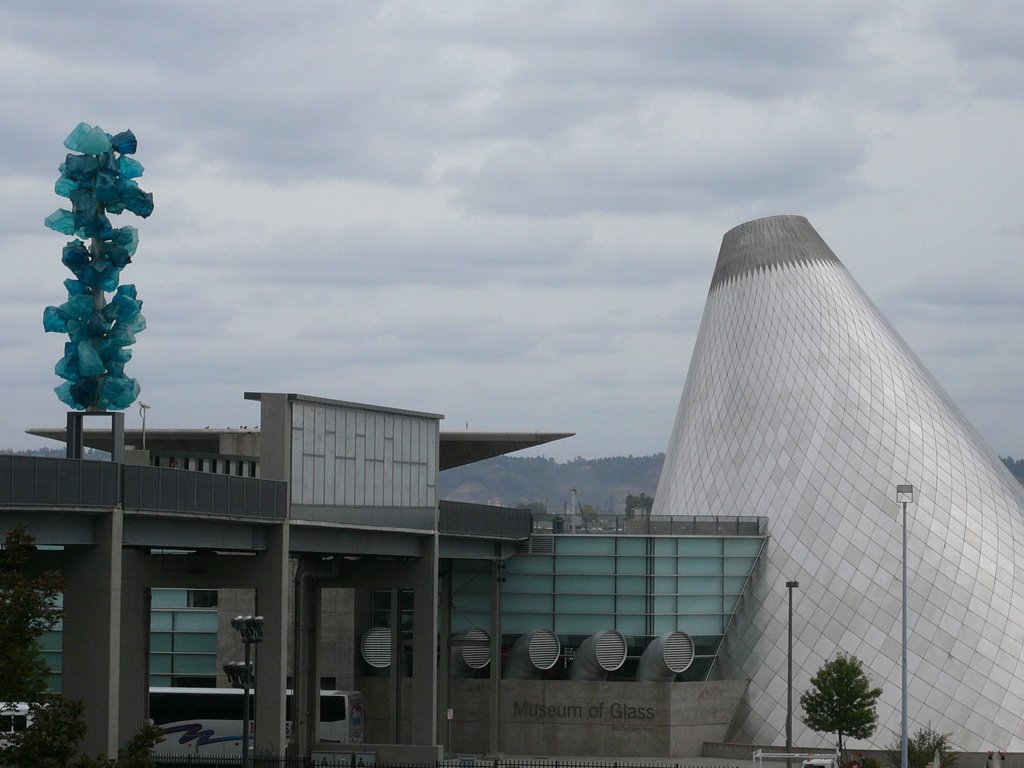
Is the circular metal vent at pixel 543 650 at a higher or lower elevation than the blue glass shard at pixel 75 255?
lower

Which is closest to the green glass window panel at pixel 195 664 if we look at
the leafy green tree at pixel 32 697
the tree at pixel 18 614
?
the leafy green tree at pixel 32 697

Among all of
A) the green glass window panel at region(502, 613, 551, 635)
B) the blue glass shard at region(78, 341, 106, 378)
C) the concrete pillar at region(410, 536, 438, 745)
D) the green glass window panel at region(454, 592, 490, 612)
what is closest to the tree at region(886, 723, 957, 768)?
the green glass window panel at region(502, 613, 551, 635)

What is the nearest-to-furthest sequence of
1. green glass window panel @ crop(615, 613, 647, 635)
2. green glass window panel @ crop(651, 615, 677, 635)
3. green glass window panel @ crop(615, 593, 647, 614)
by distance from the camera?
1. green glass window panel @ crop(651, 615, 677, 635)
2. green glass window panel @ crop(615, 613, 647, 635)
3. green glass window panel @ crop(615, 593, 647, 614)

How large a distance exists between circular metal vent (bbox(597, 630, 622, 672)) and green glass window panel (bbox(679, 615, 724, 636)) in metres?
2.93

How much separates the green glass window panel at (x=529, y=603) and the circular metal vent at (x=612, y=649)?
118 inches

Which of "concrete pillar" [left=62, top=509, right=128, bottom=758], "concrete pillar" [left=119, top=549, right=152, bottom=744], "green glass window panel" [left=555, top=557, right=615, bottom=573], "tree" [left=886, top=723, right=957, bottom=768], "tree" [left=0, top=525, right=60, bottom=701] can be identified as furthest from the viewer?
"green glass window panel" [left=555, top=557, right=615, bottom=573]

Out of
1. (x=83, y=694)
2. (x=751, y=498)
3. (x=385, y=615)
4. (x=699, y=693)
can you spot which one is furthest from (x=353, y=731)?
(x=83, y=694)

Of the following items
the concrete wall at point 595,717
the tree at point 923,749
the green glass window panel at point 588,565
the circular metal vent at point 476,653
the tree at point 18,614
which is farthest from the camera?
the green glass window panel at point 588,565

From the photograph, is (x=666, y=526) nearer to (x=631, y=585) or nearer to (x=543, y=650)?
(x=631, y=585)

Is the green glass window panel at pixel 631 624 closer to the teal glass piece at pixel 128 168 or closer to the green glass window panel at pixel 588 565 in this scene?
the green glass window panel at pixel 588 565

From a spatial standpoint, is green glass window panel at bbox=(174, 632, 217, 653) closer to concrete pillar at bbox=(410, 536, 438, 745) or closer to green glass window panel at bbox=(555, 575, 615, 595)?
green glass window panel at bbox=(555, 575, 615, 595)

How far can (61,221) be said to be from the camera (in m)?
45.8

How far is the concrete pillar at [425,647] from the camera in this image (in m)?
57.8

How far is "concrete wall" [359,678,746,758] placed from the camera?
66250 mm
